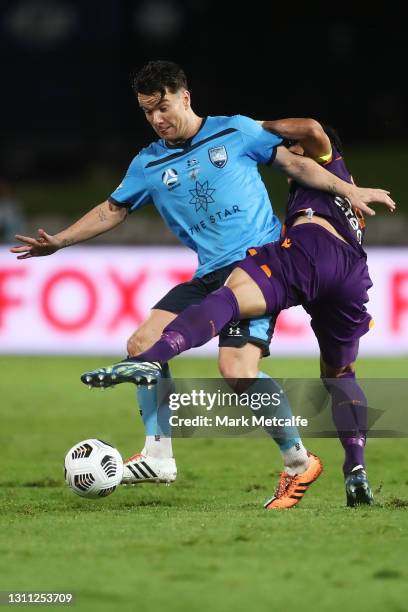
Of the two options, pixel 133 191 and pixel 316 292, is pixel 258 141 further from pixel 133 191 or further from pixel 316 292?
pixel 316 292

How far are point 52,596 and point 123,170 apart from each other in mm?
18880

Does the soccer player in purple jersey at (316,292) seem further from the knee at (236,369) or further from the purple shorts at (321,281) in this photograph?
the knee at (236,369)

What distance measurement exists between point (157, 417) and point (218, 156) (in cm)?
133

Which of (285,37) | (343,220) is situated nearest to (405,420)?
(343,220)

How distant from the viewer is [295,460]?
596 cm

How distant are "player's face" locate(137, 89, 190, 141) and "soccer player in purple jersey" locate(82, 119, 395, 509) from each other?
0.44 m

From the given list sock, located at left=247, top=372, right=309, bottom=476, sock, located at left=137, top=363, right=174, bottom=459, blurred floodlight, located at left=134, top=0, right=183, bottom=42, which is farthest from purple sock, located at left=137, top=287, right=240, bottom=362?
blurred floodlight, located at left=134, top=0, right=183, bottom=42

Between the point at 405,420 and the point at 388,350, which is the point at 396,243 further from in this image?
the point at 405,420

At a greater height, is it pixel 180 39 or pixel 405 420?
pixel 180 39

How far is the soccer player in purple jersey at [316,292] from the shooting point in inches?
219

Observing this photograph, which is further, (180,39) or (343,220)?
(180,39)

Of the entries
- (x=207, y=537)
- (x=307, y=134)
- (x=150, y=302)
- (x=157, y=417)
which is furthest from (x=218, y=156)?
(x=150, y=302)

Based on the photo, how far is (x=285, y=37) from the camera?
2452 cm

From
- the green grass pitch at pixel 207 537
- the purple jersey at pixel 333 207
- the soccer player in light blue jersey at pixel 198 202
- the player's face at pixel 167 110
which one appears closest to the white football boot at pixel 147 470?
the soccer player in light blue jersey at pixel 198 202
